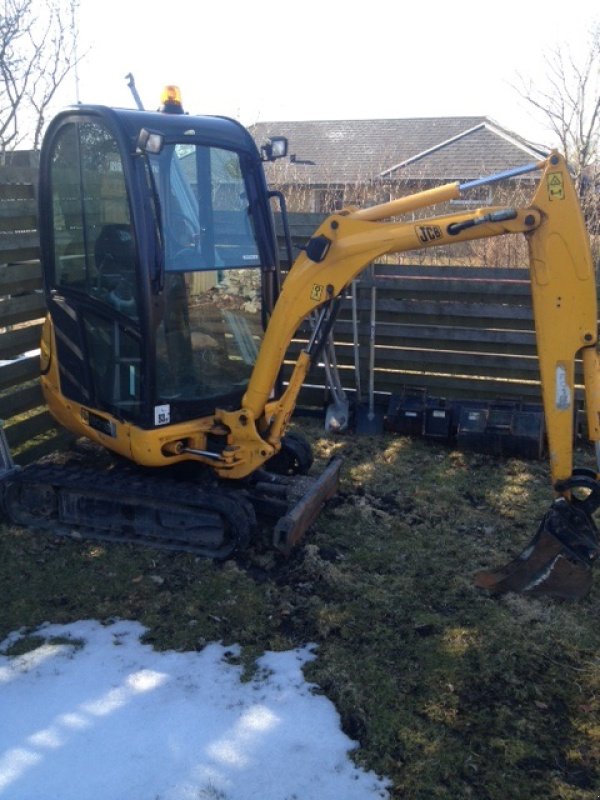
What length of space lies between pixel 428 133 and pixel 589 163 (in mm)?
10802

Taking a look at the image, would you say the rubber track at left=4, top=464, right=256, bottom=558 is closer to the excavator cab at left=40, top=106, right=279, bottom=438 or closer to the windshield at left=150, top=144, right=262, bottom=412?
the excavator cab at left=40, top=106, right=279, bottom=438

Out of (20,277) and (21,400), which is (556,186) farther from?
Result: (21,400)

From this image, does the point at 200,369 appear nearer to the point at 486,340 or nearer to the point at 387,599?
the point at 387,599

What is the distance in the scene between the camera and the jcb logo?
432 centimetres

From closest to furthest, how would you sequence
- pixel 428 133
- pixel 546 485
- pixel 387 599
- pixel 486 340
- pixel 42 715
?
pixel 42 715
pixel 387 599
pixel 546 485
pixel 486 340
pixel 428 133

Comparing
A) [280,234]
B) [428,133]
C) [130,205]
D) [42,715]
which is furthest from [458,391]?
[428,133]

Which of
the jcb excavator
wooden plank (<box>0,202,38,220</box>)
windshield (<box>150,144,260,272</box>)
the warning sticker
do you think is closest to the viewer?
the warning sticker

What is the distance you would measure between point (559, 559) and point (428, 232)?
1929mm

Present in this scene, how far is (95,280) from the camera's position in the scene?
4.89 meters

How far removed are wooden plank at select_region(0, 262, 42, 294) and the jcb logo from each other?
10.6 feet

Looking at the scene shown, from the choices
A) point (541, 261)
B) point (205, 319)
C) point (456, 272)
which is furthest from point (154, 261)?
point (456, 272)

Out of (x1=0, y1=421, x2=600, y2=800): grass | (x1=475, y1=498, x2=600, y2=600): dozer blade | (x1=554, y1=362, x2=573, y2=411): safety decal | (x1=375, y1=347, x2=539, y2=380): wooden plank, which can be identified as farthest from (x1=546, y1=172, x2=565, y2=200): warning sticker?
(x1=375, y1=347, x2=539, y2=380): wooden plank

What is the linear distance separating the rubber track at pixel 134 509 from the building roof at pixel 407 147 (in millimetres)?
17587

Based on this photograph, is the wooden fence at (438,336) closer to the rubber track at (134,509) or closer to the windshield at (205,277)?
the rubber track at (134,509)
